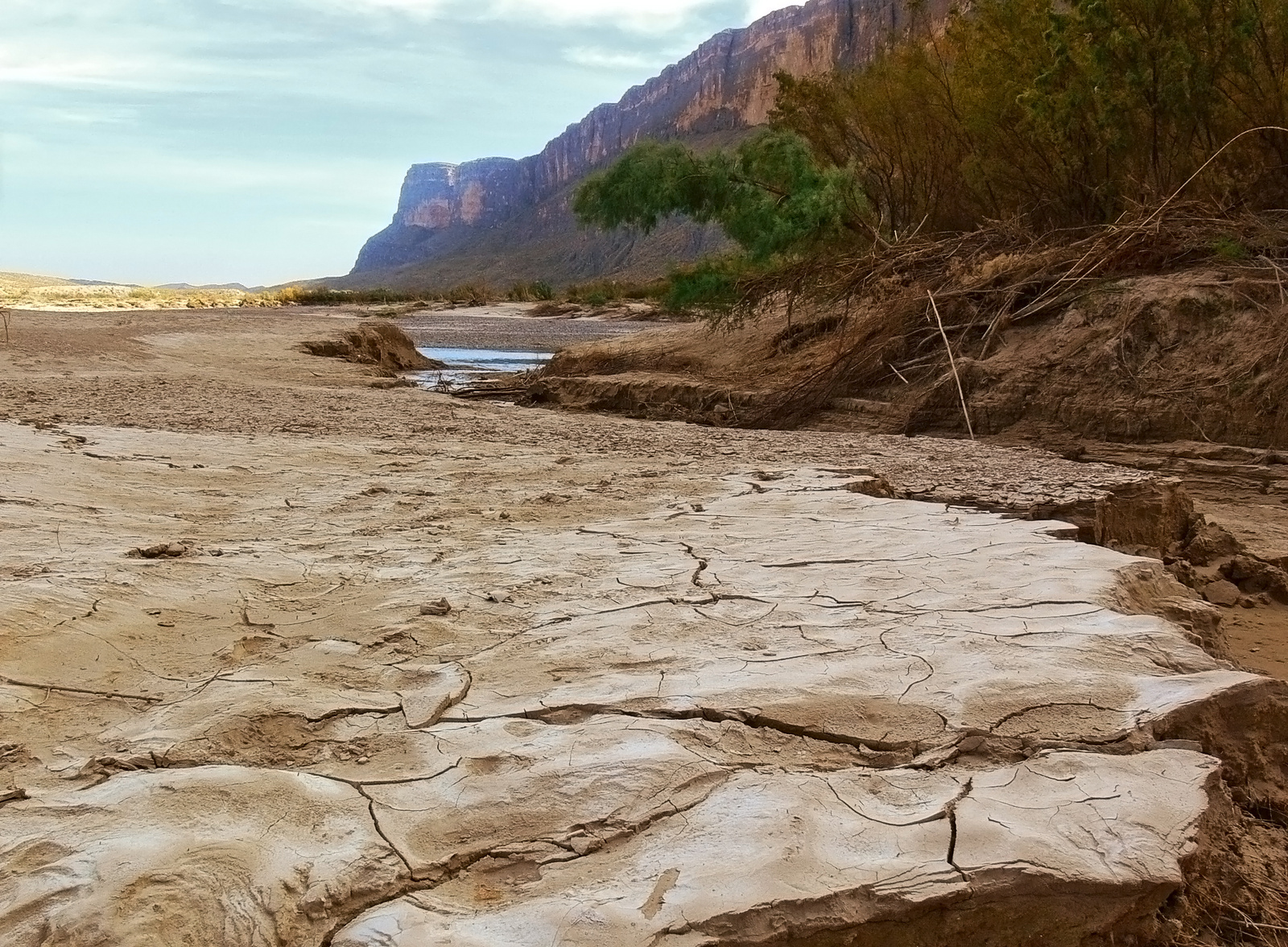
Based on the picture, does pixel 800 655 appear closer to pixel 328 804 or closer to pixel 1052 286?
pixel 328 804

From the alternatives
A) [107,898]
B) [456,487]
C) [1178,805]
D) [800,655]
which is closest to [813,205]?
[456,487]

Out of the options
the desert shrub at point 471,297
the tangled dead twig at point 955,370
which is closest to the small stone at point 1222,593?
the tangled dead twig at point 955,370

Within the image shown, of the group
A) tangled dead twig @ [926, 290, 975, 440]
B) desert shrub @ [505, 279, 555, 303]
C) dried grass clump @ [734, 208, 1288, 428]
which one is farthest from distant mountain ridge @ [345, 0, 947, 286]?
tangled dead twig @ [926, 290, 975, 440]

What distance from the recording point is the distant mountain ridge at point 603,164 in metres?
59.2

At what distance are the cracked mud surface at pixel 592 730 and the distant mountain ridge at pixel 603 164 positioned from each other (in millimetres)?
40364

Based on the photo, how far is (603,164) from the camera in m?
52.5

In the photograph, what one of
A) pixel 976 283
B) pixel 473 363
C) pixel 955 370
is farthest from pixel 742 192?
pixel 473 363

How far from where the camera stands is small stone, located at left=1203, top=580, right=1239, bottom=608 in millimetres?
3707

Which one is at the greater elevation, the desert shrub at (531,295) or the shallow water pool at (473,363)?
the desert shrub at (531,295)

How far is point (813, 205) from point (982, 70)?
186 centimetres

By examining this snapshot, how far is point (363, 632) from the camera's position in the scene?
7.55 feet

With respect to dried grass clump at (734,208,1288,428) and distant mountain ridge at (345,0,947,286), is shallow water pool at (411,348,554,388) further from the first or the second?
distant mountain ridge at (345,0,947,286)

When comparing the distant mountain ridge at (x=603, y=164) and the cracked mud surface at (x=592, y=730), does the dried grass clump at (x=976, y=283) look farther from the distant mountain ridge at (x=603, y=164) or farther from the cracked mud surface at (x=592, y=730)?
the distant mountain ridge at (x=603, y=164)

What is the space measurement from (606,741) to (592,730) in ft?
0.18
